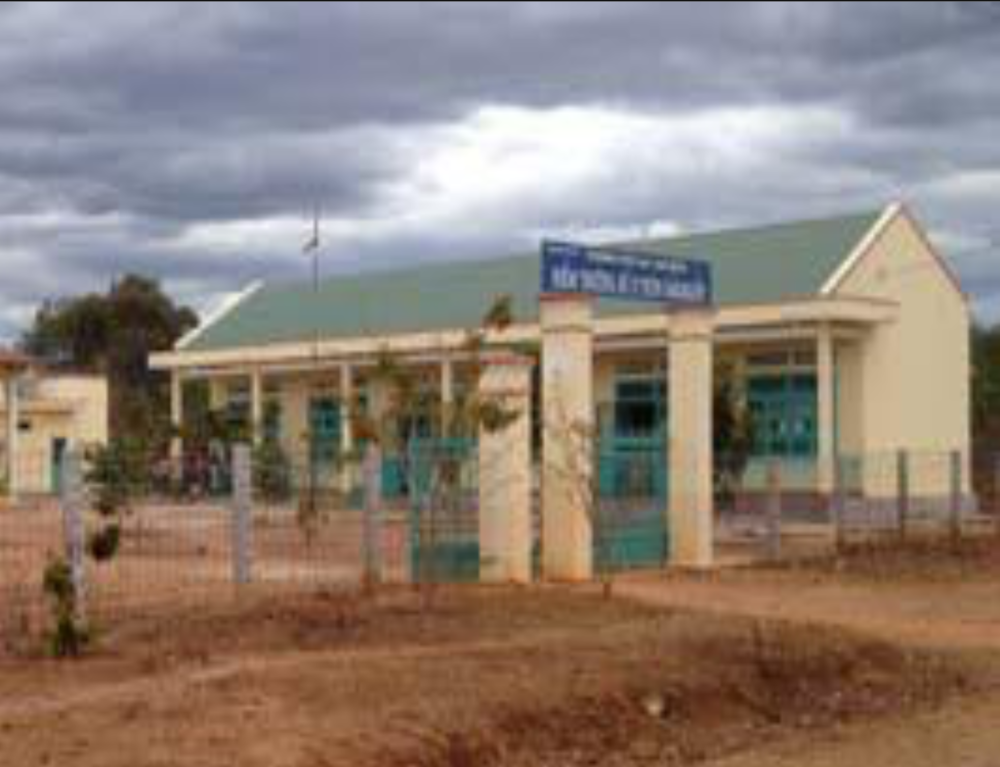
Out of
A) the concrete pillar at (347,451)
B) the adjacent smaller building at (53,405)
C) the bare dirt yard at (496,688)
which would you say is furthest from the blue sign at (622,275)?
the adjacent smaller building at (53,405)

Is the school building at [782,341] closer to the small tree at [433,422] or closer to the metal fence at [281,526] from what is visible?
the metal fence at [281,526]

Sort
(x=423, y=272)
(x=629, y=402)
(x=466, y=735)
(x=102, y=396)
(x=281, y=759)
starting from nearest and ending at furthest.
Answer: (x=281, y=759) < (x=466, y=735) < (x=629, y=402) < (x=423, y=272) < (x=102, y=396)

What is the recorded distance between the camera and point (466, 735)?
38.1 feet

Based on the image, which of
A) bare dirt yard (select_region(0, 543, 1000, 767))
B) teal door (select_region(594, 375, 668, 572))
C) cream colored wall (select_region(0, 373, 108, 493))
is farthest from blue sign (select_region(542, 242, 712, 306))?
cream colored wall (select_region(0, 373, 108, 493))

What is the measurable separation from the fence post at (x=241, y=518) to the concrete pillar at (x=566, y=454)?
18.6 ft

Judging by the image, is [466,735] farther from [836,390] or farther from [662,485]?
[836,390]

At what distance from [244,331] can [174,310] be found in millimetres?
46909

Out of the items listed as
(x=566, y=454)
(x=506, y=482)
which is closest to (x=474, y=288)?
(x=566, y=454)

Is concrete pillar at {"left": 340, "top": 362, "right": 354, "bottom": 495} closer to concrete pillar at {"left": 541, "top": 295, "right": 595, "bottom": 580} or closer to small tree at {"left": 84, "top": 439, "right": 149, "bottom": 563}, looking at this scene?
small tree at {"left": 84, "top": 439, "right": 149, "bottom": 563}

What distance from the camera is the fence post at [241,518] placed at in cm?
1794

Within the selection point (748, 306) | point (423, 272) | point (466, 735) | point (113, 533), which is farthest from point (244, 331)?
point (466, 735)

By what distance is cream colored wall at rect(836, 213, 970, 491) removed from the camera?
136 ft

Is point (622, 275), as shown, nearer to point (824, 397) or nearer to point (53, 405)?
point (824, 397)

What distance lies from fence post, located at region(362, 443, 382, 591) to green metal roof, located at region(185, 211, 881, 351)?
1879 centimetres
